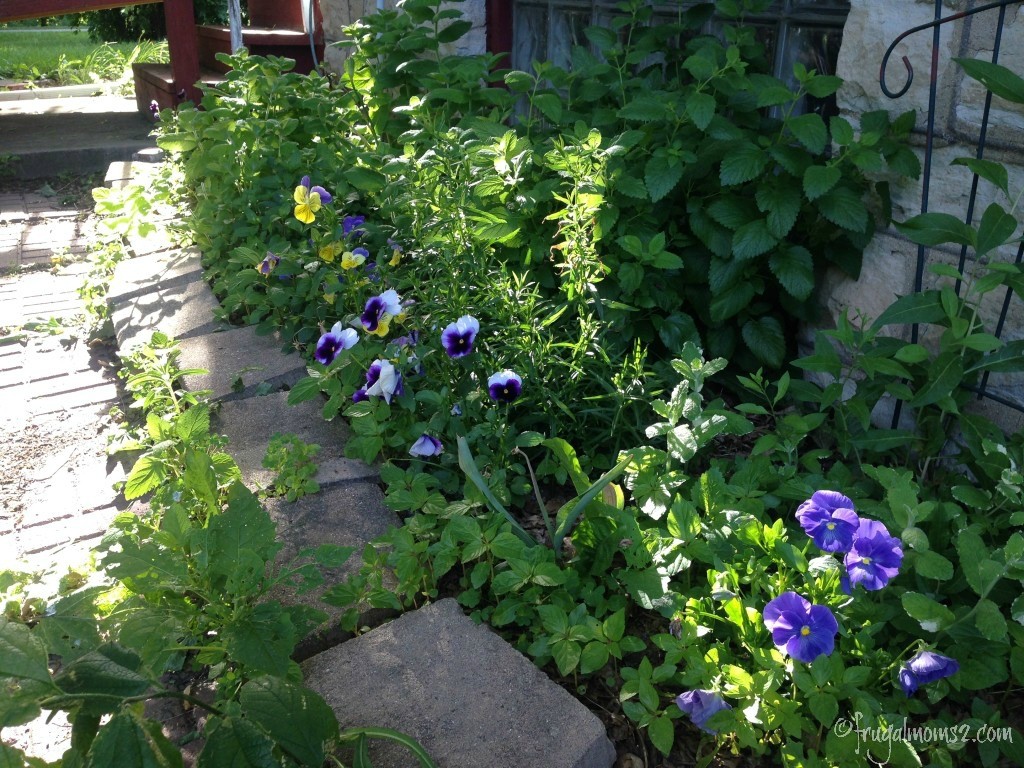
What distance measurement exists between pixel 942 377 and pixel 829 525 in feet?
2.13

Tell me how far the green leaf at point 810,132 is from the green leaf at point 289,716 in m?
1.84

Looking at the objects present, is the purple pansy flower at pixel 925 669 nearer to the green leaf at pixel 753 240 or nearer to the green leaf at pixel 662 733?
Answer: the green leaf at pixel 662 733

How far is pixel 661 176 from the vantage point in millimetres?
2447

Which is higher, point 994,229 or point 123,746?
point 994,229

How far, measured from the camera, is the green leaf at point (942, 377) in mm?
1922

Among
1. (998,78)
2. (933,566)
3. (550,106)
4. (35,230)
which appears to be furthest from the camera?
(35,230)

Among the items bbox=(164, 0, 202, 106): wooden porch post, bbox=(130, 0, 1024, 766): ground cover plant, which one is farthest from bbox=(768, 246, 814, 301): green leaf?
bbox=(164, 0, 202, 106): wooden porch post

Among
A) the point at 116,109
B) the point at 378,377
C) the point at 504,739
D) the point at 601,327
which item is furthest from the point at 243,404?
the point at 116,109

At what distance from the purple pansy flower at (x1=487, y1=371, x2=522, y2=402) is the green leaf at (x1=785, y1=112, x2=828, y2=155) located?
101 centimetres

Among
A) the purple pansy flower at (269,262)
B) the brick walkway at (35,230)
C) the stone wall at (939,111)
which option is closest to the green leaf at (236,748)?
the stone wall at (939,111)

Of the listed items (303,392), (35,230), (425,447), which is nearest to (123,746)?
(425,447)

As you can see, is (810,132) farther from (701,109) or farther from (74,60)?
(74,60)

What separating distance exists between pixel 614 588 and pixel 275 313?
1907 mm

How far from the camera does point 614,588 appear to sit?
5.86 feet
